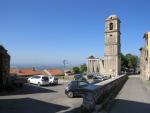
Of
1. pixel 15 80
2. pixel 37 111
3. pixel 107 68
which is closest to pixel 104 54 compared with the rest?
pixel 107 68

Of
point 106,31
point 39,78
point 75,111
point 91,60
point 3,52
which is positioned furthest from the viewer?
point 91,60

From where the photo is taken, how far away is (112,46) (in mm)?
111812

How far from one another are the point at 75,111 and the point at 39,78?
3238 centimetres

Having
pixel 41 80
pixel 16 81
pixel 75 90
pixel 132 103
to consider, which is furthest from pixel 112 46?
pixel 132 103

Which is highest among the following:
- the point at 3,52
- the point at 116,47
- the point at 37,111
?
the point at 116,47

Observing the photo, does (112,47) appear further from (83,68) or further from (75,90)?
(75,90)

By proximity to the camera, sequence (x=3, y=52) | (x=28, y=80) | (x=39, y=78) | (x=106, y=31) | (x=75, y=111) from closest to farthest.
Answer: (x=75, y=111), (x=3, y=52), (x=39, y=78), (x=28, y=80), (x=106, y=31)

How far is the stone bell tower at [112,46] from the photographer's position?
357 feet

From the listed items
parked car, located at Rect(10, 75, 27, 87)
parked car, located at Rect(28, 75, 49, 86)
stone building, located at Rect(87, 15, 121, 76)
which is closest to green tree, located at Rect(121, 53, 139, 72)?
stone building, located at Rect(87, 15, 121, 76)

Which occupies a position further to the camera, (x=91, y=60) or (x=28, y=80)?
(x=91, y=60)

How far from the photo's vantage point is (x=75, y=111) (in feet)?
44.2

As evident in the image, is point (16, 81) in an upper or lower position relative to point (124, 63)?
lower

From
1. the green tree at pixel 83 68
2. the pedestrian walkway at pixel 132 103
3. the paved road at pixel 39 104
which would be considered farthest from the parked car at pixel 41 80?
the green tree at pixel 83 68

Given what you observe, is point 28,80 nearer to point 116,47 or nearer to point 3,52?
point 3,52
